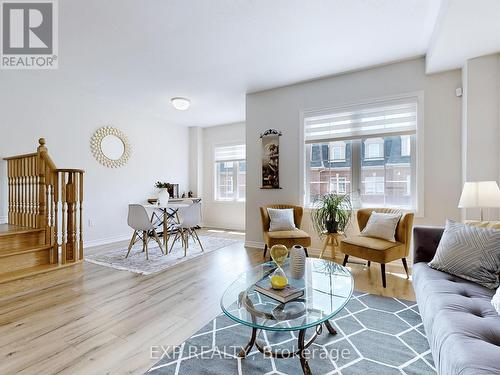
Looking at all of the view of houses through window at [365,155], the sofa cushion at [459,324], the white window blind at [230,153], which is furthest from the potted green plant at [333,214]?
the white window blind at [230,153]

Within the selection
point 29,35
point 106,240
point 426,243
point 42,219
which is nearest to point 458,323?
point 426,243

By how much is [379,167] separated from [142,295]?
3428 mm

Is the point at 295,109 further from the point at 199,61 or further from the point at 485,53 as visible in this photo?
the point at 485,53

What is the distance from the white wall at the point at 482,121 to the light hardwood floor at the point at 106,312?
1.45 meters

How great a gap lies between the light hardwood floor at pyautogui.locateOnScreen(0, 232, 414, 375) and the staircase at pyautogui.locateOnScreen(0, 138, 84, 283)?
22 cm

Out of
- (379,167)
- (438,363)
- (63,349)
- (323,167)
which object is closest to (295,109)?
(323,167)

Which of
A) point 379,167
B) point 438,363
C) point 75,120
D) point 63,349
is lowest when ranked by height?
point 63,349

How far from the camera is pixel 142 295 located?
99.6 inches

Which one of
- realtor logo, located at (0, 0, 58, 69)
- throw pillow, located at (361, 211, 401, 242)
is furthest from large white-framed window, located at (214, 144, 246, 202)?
realtor logo, located at (0, 0, 58, 69)

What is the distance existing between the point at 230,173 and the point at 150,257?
3.20 meters

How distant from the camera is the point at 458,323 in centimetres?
120

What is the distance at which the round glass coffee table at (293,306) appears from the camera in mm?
1336

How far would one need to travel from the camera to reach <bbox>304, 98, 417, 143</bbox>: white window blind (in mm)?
3482

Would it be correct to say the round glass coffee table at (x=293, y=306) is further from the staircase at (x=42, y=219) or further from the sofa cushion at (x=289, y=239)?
the staircase at (x=42, y=219)
